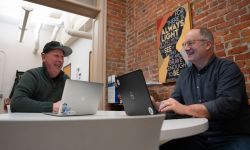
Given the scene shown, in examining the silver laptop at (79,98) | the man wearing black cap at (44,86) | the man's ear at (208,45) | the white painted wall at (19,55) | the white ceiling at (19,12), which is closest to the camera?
the silver laptop at (79,98)

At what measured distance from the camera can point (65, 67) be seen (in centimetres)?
702

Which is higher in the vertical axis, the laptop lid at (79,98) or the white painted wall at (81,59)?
the white painted wall at (81,59)

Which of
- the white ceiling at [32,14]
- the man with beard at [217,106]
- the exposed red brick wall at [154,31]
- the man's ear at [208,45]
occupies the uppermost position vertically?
the white ceiling at [32,14]

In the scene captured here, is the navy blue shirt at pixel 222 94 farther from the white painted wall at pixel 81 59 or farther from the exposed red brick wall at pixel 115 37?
the white painted wall at pixel 81 59

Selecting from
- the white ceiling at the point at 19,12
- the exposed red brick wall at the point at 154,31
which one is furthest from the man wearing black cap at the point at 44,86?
the white ceiling at the point at 19,12

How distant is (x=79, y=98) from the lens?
151 cm

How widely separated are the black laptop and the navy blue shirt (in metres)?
0.23

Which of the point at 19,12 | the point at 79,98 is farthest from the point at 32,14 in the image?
the point at 79,98

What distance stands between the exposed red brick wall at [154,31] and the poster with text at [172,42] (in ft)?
0.33

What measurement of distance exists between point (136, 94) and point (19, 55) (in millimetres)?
5963

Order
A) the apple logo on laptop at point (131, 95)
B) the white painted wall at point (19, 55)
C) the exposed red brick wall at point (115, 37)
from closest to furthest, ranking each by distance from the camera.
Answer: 1. the apple logo on laptop at point (131, 95)
2. the exposed red brick wall at point (115, 37)
3. the white painted wall at point (19, 55)

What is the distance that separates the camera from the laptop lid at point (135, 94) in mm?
1175

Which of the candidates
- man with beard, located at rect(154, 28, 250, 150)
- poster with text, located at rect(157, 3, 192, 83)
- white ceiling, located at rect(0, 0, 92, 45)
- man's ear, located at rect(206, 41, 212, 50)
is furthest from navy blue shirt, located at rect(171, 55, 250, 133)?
white ceiling, located at rect(0, 0, 92, 45)

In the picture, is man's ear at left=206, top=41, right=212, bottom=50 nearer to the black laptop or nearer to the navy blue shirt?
the navy blue shirt
